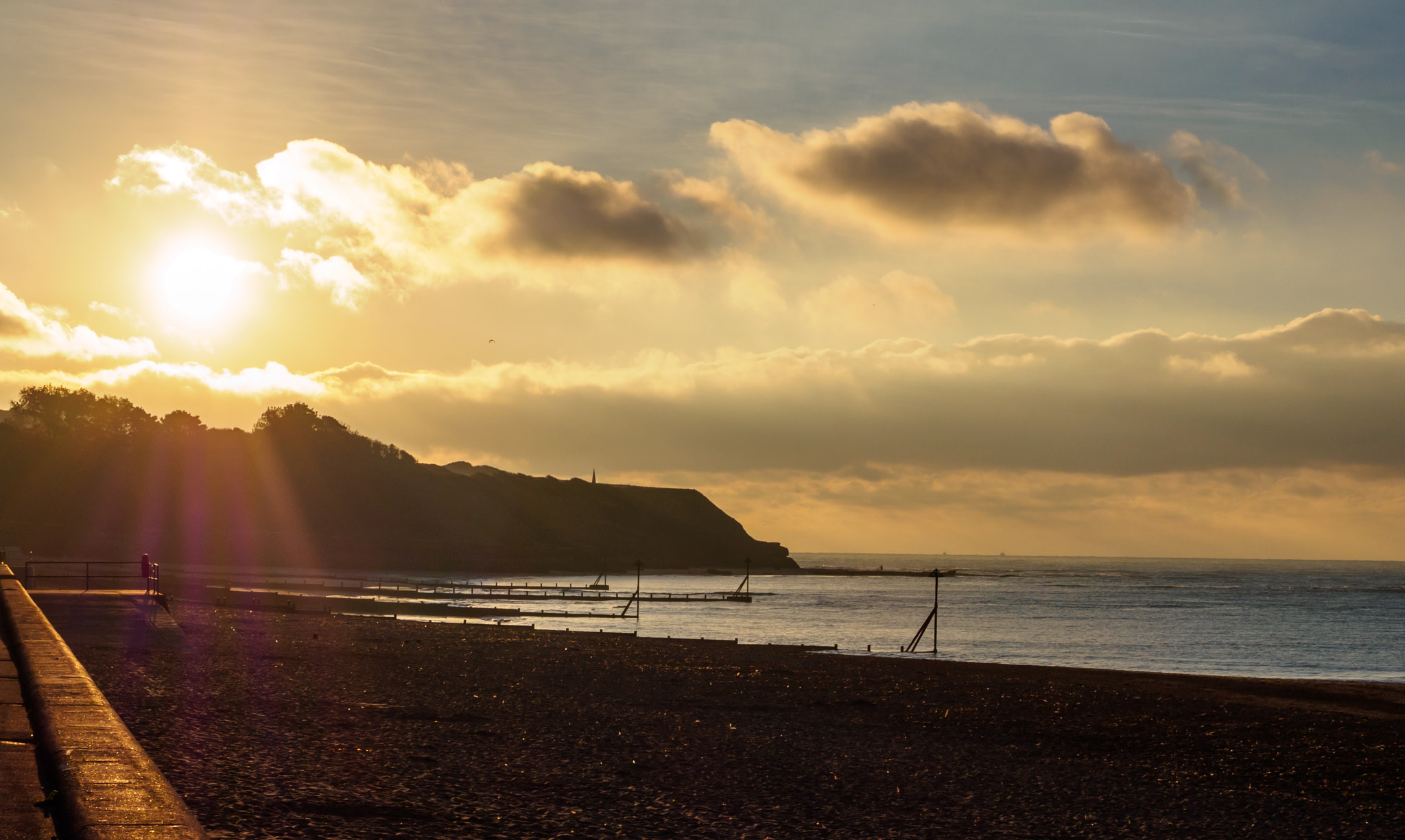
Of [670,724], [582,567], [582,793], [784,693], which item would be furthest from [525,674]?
[582,567]

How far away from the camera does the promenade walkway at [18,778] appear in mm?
6418

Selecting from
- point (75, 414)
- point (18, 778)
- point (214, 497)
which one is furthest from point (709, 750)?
point (75, 414)

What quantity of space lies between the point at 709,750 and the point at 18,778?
9606 mm

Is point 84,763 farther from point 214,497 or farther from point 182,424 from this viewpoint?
point 182,424

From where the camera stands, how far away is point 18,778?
7.57 meters

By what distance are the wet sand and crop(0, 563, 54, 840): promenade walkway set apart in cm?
160

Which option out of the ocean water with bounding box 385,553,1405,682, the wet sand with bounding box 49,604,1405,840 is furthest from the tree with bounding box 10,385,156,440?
the wet sand with bounding box 49,604,1405,840

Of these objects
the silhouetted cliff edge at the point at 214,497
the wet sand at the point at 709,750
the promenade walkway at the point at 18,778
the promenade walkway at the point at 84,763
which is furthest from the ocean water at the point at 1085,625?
the silhouetted cliff edge at the point at 214,497

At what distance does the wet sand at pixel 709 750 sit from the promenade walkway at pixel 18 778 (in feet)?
5.24

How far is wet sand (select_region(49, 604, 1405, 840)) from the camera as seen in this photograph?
435 inches

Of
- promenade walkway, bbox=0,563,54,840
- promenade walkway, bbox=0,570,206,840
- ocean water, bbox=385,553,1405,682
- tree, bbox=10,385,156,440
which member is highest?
tree, bbox=10,385,156,440

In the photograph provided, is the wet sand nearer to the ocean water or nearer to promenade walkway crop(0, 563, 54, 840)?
promenade walkway crop(0, 563, 54, 840)

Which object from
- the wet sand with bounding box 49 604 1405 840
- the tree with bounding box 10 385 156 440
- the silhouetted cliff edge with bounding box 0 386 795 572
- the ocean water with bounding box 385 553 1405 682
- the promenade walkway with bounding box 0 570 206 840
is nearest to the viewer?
the promenade walkway with bounding box 0 570 206 840

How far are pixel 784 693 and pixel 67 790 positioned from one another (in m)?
18.9
